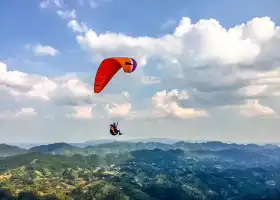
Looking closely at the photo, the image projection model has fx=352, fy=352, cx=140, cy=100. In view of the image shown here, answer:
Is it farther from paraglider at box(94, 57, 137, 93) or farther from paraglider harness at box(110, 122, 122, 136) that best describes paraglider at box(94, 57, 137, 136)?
paraglider harness at box(110, 122, 122, 136)

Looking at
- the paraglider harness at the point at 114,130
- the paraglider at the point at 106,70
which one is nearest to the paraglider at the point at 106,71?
the paraglider at the point at 106,70

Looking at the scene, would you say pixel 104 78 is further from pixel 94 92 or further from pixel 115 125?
pixel 115 125

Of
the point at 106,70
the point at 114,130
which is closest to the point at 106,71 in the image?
the point at 106,70

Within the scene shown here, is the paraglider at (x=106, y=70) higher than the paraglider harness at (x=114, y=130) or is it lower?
higher

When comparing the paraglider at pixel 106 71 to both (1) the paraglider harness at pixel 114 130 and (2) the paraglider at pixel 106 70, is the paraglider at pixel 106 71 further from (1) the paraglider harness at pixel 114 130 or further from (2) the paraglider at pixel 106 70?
(1) the paraglider harness at pixel 114 130

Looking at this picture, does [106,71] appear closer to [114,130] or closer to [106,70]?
A: [106,70]

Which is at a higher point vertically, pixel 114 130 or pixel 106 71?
pixel 106 71

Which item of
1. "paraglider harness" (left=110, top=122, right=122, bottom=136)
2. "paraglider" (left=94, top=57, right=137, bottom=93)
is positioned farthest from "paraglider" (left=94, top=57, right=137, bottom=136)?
"paraglider harness" (left=110, top=122, right=122, bottom=136)

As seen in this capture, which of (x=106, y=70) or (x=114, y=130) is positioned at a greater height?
(x=106, y=70)

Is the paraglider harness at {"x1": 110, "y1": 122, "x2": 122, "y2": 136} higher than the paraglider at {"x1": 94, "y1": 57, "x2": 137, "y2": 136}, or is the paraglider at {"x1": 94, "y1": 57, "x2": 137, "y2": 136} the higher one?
the paraglider at {"x1": 94, "y1": 57, "x2": 137, "y2": 136}

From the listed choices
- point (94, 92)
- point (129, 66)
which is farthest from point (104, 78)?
point (129, 66)

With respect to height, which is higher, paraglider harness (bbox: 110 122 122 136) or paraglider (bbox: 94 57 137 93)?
paraglider (bbox: 94 57 137 93)
